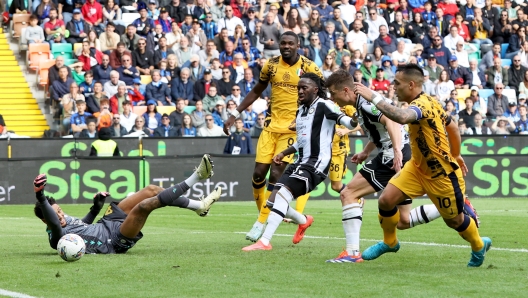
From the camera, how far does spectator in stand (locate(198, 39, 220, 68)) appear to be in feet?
85.7

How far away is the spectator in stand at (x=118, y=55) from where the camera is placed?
24641 millimetres

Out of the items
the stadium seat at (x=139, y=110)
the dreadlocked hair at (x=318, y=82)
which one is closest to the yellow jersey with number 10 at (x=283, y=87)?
the dreadlocked hair at (x=318, y=82)

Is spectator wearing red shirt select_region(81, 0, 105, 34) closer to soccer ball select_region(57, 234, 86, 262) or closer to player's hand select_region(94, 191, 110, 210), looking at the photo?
player's hand select_region(94, 191, 110, 210)

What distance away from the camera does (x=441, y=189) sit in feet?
28.7

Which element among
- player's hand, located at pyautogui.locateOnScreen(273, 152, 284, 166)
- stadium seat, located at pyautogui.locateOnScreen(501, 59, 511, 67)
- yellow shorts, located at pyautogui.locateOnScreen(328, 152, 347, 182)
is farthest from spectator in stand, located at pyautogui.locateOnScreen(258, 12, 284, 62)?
player's hand, located at pyautogui.locateOnScreen(273, 152, 284, 166)

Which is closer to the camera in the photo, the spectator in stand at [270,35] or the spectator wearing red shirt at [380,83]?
the spectator wearing red shirt at [380,83]

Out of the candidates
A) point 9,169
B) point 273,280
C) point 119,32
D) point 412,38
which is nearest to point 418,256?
point 273,280

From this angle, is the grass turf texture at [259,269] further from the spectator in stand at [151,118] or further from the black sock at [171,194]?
the spectator in stand at [151,118]

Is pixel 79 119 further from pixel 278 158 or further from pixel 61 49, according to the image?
pixel 278 158

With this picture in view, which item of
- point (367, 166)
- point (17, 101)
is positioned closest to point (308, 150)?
point (367, 166)

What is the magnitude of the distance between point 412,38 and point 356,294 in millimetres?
23295

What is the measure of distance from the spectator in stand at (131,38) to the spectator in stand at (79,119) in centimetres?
321

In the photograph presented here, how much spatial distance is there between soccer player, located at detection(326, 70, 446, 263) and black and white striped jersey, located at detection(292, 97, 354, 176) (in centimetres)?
34

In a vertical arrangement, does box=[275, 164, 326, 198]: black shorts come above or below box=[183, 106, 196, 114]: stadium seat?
above
